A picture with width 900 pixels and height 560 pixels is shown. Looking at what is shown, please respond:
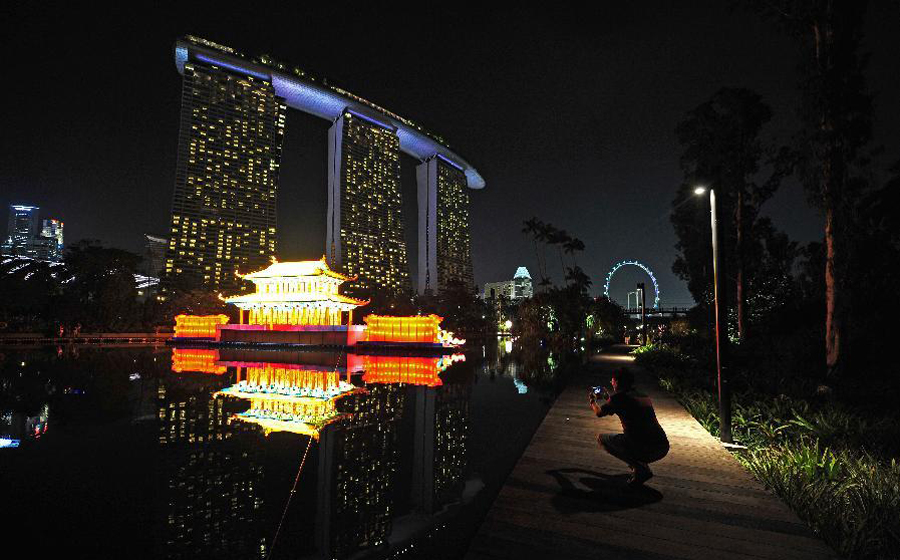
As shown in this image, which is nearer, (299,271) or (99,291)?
(299,271)

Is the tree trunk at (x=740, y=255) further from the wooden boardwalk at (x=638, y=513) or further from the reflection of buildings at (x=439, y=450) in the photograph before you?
the wooden boardwalk at (x=638, y=513)

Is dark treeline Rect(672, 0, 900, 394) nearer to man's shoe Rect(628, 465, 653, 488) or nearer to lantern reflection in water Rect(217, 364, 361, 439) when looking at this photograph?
man's shoe Rect(628, 465, 653, 488)

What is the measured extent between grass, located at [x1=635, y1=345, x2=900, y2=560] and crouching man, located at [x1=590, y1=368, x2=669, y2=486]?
5.09ft

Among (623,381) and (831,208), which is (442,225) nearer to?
(831,208)

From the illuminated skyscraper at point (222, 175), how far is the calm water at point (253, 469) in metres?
80.5

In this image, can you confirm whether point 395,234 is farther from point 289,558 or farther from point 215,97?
point 289,558

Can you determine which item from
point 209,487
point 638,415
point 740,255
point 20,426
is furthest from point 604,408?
point 740,255

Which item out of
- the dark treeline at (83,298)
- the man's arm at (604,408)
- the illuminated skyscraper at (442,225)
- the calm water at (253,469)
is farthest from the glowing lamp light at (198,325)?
the illuminated skyscraper at (442,225)

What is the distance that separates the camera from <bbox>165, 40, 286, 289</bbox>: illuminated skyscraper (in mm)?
87250

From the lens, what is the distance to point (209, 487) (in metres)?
6.25

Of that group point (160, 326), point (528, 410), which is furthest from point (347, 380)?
point (160, 326)

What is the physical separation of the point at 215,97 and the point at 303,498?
107 meters

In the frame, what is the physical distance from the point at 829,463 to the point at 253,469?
8.21 meters

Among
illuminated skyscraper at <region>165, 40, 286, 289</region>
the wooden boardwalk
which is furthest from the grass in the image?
illuminated skyscraper at <region>165, 40, 286, 289</region>
